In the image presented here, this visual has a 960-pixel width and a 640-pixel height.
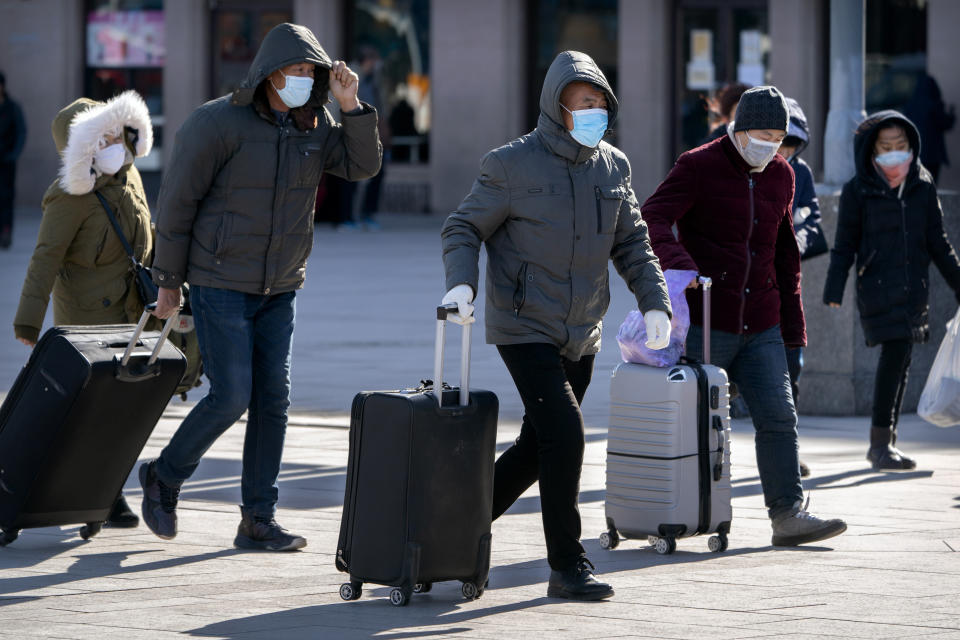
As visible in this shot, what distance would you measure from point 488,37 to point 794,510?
717 inches

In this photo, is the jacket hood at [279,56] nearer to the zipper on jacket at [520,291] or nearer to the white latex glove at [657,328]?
the zipper on jacket at [520,291]

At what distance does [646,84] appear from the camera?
2336 cm

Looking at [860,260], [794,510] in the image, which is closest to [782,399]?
[794,510]

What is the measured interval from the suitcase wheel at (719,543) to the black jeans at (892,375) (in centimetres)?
220

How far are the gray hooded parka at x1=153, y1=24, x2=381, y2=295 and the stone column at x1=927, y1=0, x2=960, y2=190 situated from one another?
1593 centimetres

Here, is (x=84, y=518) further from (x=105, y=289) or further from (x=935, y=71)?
(x=935, y=71)

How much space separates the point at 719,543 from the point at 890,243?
2472 mm

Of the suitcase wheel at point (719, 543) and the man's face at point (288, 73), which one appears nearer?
the man's face at point (288, 73)

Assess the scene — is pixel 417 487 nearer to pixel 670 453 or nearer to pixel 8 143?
pixel 670 453

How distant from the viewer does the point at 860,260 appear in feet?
28.1

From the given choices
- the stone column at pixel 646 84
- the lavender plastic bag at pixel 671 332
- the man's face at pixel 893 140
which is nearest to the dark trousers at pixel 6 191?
the stone column at pixel 646 84

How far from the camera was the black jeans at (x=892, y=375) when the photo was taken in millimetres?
8516

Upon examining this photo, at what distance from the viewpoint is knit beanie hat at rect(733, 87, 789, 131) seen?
6.61 meters

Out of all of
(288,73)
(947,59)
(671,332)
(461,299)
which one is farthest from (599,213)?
(947,59)
